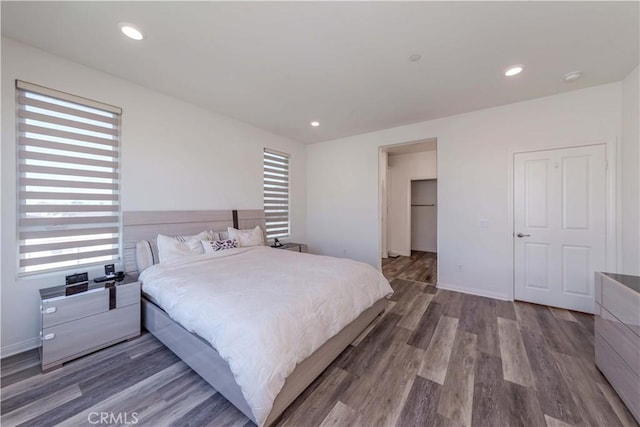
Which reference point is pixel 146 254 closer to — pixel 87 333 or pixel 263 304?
pixel 87 333

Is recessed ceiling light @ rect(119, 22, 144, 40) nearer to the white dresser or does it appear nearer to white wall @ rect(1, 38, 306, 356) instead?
white wall @ rect(1, 38, 306, 356)

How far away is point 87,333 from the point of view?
1.99 metres

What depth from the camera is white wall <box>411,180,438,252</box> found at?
21.3 ft

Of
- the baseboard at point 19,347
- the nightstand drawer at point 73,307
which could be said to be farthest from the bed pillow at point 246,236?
the baseboard at point 19,347

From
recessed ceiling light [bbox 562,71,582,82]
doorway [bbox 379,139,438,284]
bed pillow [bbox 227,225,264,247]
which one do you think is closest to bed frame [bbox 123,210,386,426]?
bed pillow [bbox 227,225,264,247]

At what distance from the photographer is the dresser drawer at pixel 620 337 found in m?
1.39

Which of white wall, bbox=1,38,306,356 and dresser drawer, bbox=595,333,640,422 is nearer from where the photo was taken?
dresser drawer, bbox=595,333,640,422

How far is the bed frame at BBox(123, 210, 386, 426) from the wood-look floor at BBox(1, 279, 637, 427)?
0.35ft

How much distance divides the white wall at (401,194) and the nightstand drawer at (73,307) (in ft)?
19.1

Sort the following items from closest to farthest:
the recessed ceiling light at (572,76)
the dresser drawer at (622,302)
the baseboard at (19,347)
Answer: the dresser drawer at (622,302) → the baseboard at (19,347) → the recessed ceiling light at (572,76)

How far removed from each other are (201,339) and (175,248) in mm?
1378

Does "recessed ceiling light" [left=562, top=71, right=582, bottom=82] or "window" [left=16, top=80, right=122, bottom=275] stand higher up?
"recessed ceiling light" [left=562, top=71, right=582, bottom=82]

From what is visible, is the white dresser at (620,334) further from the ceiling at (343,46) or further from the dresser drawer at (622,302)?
the ceiling at (343,46)

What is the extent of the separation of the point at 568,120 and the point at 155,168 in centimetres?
516
